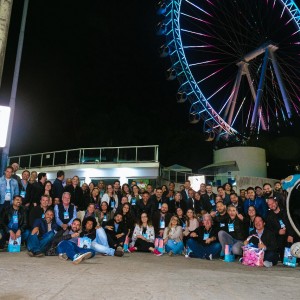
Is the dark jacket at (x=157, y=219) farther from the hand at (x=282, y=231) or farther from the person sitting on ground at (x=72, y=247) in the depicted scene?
the hand at (x=282, y=231)

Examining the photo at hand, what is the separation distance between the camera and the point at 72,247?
5941mm

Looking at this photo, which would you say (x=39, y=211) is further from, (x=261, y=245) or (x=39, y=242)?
(x=261, y=245)

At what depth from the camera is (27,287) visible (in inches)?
150

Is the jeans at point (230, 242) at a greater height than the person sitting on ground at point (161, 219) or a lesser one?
lesser

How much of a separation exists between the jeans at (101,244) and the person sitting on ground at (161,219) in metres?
1.52

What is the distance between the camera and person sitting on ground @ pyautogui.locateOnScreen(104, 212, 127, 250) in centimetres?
747

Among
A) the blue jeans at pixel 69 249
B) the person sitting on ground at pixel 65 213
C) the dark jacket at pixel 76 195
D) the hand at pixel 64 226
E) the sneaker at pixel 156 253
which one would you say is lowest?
the sneaker at pixel 156 253

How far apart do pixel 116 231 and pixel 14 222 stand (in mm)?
2120

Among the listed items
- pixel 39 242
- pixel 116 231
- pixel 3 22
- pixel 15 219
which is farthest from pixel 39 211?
pixel 3 22

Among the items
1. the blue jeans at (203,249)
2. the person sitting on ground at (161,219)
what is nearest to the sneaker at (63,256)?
the blue jeans at (203,249)

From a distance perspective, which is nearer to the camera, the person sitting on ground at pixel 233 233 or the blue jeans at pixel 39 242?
the blue jeans at pixel 39 242

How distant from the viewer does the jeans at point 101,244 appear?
692 centimetres

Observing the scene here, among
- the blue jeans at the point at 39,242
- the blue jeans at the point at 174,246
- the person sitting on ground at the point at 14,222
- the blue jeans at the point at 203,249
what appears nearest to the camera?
the blue jeans at the point at 39,242

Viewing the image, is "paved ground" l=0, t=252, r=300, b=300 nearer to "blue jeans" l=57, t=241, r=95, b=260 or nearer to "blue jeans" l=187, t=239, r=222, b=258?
"blue jeans" l=57, t=241, r=95, b=260
